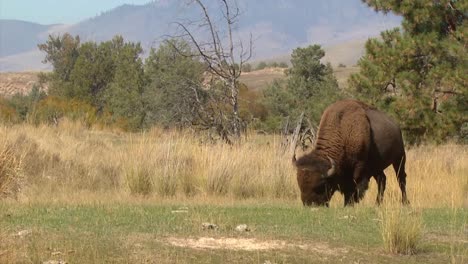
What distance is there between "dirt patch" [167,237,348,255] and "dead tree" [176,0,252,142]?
1255 centimetres

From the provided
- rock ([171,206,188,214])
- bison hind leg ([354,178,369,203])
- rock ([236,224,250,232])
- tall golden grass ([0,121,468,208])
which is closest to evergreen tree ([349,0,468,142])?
tall golden grass ([0,121,468,208])

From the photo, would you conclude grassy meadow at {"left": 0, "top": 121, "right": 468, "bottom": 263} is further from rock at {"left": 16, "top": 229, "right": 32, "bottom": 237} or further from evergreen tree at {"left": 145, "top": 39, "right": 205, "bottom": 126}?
evergreen tree at {"left": 145, "top": 39, "right": 205, "bottom": 126}

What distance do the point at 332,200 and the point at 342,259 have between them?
6.77 m

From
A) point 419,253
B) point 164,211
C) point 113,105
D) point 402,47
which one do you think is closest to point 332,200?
point 164,211

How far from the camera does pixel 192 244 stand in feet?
29.8

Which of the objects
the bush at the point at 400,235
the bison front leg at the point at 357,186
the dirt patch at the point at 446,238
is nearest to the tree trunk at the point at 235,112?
the bison front leg at the point at 357,186

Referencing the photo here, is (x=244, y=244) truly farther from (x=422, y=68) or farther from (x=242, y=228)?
(x=422, y=68)

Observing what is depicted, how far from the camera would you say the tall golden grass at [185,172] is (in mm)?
16172

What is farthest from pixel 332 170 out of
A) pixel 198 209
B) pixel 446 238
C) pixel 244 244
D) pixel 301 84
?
pixel 301 84

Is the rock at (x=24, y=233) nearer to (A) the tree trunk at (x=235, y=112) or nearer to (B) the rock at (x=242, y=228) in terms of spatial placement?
(B) the rock at (x=242, y=228)

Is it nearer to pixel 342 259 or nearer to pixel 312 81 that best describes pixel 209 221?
pixel 342 259

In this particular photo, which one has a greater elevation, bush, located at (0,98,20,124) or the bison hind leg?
bush, located at (0,98,20,124)

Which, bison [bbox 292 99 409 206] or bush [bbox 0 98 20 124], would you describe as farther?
bush [bbox 0 98 20 124]

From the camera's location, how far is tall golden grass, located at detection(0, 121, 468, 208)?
53.1 feet
